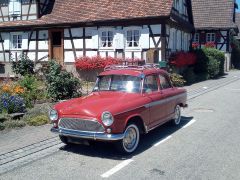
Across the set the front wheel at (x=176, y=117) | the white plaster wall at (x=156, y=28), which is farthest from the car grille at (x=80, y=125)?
the white plaster wall at (x=156, y=28)

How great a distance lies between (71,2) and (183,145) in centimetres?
1794

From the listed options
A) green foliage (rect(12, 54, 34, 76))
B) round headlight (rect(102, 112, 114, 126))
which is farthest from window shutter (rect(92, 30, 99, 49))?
round headlight (rect(102, 112, 114, 126))

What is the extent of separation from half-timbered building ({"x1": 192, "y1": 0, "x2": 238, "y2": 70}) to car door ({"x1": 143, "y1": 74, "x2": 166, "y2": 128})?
28.6 metres

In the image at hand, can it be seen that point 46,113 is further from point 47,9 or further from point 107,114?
point 47,9

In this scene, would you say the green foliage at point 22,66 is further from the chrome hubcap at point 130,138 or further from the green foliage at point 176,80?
the chrome hubcap at point 130,138

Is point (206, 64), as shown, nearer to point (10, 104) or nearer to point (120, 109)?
point (10, 104)

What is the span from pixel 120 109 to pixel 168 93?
8.10ft

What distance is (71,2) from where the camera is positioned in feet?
76.5

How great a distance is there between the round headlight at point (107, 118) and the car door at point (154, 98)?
1.47 meters

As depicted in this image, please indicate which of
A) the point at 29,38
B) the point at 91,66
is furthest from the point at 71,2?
the point at 91,66

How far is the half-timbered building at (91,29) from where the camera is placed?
19766 millimetres

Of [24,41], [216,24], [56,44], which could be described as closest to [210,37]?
[216,24]

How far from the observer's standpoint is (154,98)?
7945 millimetres

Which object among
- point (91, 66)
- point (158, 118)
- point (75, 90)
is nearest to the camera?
point (158, 118)
